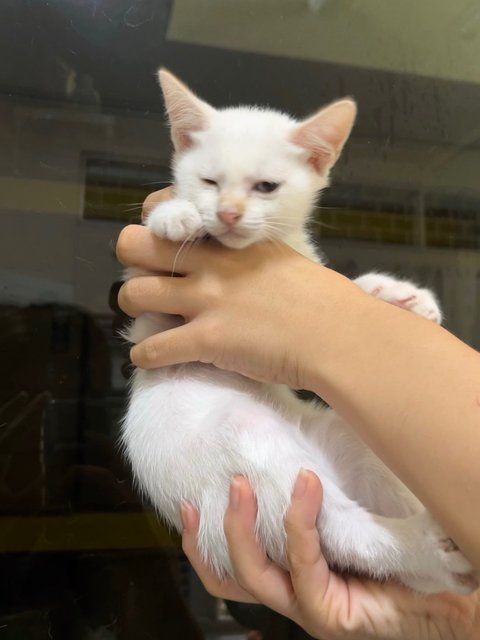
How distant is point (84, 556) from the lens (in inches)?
56.2

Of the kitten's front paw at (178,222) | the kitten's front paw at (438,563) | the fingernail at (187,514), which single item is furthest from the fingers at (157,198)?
the kitten's front paw at (438,563)

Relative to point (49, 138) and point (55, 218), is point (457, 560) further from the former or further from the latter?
point (49, 138)

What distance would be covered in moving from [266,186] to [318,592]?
24.0 inches

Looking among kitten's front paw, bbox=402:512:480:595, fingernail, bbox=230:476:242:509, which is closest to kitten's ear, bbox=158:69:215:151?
fingernail, bbox=230:476:242:509

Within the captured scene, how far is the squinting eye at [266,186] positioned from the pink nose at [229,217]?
92 millimetres

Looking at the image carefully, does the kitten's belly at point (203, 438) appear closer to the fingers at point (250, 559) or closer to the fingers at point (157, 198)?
the fingers at point (250, 559)

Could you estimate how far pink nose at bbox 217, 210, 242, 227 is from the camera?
0.84 meters

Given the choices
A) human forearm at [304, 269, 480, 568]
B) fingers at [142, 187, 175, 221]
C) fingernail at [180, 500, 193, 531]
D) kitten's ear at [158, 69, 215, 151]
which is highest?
kitten's ear at [158, 69, 215, 151]

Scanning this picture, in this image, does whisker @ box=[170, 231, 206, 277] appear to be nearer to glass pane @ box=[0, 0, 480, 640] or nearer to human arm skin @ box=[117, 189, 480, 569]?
human arm skin @ box=[117, 189, 480, 569]

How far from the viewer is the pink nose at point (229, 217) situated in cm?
84

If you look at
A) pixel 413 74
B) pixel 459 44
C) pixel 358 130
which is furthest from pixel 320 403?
pixel 459 44

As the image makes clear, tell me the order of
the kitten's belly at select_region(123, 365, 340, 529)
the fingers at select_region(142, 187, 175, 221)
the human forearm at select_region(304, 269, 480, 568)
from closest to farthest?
the human forearm at select_region(304, 269, 480, 568)
the kitten's belly at select_region(123, 365, 340, 529)
the fingers at select_region(142, 187, 175, 221)

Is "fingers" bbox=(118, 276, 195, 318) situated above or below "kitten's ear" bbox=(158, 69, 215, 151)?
below

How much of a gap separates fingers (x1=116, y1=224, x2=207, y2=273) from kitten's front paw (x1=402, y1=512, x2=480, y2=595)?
50 cm
